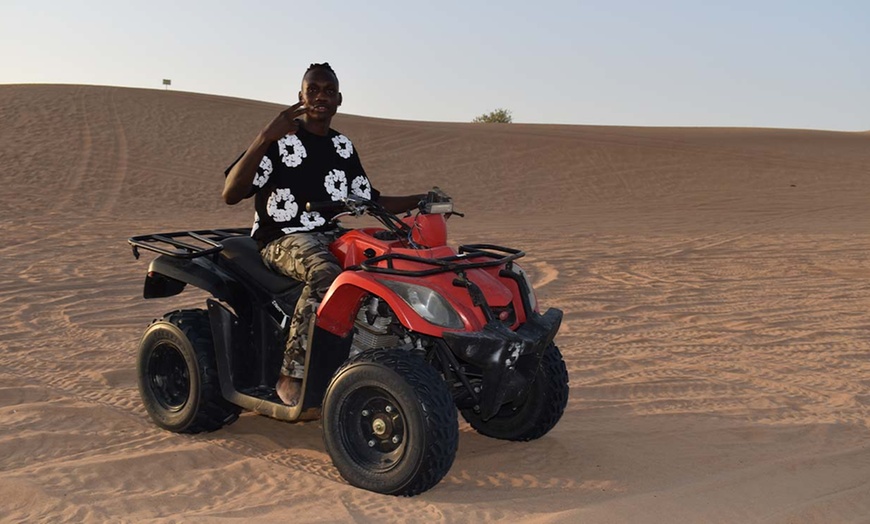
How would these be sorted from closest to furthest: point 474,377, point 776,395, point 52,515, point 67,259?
point 52,515 < point 474,377 < point 776,395 < point 67,259

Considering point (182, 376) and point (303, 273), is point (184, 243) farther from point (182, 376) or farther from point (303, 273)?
point (303, 273)

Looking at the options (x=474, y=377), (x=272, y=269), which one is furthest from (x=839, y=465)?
(x=272, y=269)

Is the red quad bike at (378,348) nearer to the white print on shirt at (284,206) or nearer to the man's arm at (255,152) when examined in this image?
the white print on shirt at (284,206)

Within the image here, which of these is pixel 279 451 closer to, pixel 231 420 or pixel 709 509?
pixel 231 420

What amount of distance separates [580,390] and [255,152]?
9.14ft

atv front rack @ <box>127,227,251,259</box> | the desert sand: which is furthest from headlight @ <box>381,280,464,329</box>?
atv front rack @ <box>127,227,251,259</box>

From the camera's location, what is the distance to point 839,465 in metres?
4.89

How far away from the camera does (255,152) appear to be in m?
4.85

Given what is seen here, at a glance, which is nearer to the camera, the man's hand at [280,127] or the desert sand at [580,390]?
the desert sand at [580,390]

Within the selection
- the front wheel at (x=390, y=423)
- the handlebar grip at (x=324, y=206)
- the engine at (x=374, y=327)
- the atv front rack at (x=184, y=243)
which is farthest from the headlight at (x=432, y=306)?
the atv front rack at (x=184, y=243)

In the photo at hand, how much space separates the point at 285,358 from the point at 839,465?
9.32 ft

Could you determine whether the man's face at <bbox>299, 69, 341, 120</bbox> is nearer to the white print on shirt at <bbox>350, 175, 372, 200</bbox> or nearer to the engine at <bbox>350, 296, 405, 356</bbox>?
the white print on shirt at <bbox>350, 175, 372, 200</bbox>

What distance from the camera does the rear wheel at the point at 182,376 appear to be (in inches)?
205

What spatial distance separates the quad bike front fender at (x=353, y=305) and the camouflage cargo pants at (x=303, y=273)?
0.41 ft
